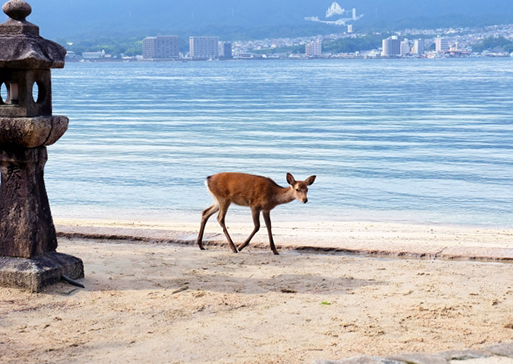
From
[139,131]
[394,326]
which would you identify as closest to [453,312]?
[394,326]

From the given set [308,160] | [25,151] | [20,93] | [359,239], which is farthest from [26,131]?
[308,160]

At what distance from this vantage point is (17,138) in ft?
20.5

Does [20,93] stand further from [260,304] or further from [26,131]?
[260,304]

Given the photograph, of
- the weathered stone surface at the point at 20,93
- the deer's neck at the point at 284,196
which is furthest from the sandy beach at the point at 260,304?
the weathered stone surface at the point at 20,93

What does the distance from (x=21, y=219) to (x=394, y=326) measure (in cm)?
330

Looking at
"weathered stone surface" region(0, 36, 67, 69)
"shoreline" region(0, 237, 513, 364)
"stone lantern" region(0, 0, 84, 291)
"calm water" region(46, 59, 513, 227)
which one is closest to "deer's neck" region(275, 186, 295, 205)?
"shoreline" region(0, 237, 513, 364)

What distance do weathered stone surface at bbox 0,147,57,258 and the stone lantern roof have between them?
29.6 inches

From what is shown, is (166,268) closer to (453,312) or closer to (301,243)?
(301,243)

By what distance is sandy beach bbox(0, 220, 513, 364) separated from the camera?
513 cm

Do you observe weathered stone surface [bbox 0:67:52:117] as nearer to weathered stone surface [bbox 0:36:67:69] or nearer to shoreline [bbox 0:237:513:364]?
weathered stone surface [bbox 0:36:67:69]

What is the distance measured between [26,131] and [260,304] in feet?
7.95

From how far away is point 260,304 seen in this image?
20.1ft

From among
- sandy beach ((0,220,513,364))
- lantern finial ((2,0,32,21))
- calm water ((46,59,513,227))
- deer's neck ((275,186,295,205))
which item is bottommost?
calm water ((46,59,513,227))

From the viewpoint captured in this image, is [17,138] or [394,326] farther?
[17,138]
